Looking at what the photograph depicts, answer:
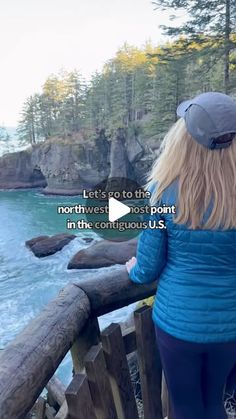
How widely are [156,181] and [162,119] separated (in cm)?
1998

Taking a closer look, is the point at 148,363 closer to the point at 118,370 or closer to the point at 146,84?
the point at 118,370

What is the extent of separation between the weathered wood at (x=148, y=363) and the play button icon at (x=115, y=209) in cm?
70

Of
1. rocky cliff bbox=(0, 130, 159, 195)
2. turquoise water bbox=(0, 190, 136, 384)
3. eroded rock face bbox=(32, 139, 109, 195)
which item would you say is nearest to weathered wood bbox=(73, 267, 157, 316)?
turquoise water bbox=(0, 190, 136, 384)

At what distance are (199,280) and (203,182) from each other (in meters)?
0.29

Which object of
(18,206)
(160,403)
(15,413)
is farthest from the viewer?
(18,206)

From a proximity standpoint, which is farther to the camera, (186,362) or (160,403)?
(160,403)

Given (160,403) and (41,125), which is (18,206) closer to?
(41,125)

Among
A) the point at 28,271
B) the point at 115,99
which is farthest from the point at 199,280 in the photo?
the point at 115,99

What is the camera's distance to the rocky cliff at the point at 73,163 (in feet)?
98.3

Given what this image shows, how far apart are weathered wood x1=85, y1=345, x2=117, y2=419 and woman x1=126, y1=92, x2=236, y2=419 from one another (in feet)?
0.65

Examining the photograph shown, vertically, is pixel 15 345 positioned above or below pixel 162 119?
below

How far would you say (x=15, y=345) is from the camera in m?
1.02

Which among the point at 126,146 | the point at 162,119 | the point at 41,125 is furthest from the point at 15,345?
the point at 41,125

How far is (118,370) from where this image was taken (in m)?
1.37
